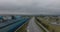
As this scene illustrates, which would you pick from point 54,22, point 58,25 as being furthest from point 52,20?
point 58,25

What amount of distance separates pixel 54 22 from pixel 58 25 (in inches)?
37.8

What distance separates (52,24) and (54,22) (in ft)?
0.97

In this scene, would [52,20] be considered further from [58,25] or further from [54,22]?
[58,25]

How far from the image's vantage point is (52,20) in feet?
39.9

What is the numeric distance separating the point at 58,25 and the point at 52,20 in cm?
129

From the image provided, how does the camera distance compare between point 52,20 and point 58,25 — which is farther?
point 58,25

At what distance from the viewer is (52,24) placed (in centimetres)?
1251

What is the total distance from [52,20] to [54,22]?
13.6 inches

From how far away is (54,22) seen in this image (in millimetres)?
12344

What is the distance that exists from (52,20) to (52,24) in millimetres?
525
